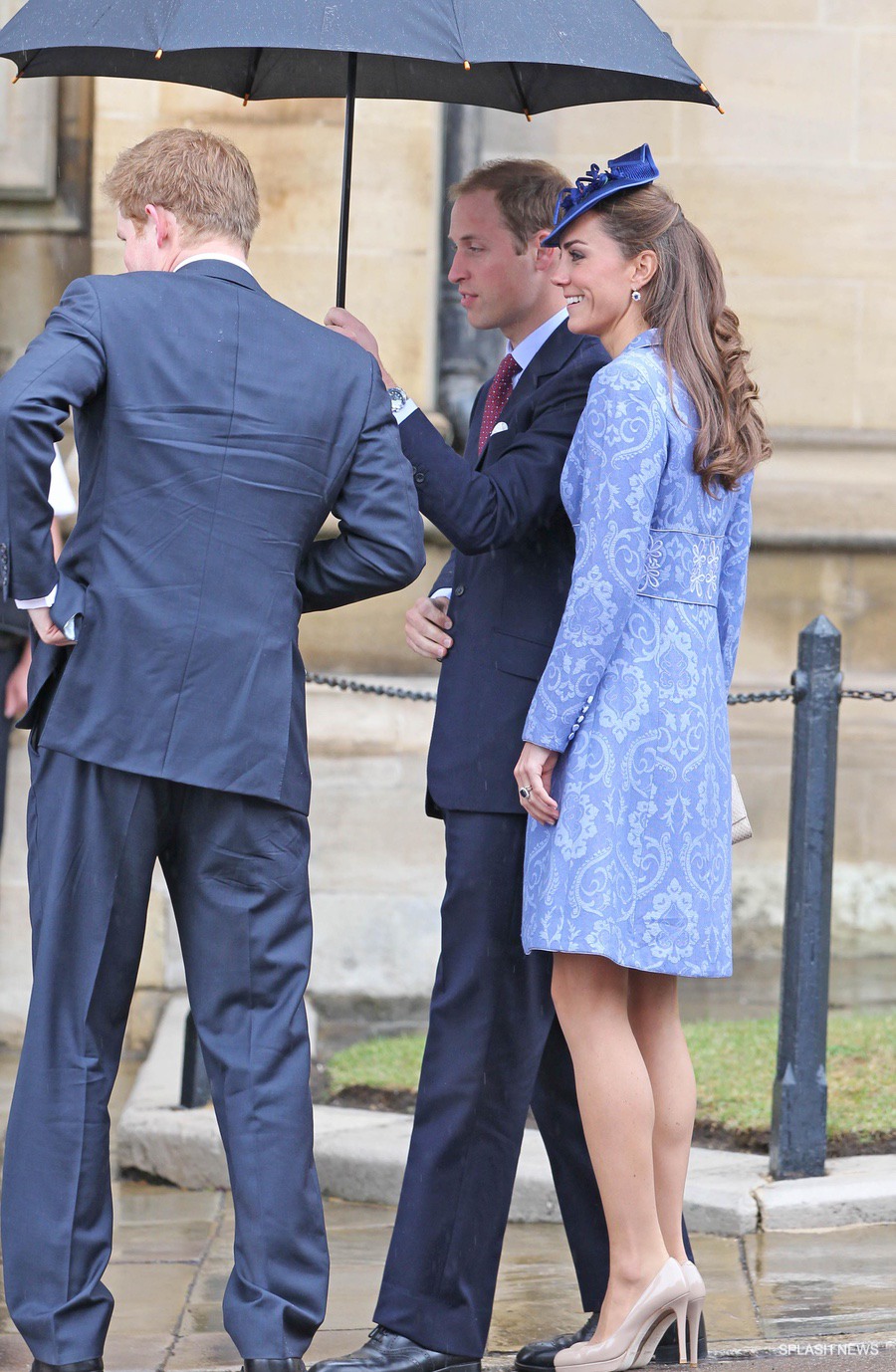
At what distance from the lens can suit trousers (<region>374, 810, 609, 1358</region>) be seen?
316 centimetres

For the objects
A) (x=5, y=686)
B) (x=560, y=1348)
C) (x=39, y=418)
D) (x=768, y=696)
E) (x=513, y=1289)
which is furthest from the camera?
(x=5, y=686)

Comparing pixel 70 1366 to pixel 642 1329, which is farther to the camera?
pixel 642 1329

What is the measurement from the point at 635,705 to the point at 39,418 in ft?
3.39

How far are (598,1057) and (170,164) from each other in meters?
1.59

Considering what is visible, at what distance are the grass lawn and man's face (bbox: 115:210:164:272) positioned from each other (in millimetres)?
2669

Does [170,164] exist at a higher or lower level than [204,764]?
higher

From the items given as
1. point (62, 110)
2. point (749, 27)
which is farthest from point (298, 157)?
point (749, 27)

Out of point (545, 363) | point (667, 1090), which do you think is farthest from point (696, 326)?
point (667, 1090)

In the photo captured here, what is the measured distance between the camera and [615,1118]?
10.2ft

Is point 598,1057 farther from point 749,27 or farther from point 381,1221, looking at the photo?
point 749,27

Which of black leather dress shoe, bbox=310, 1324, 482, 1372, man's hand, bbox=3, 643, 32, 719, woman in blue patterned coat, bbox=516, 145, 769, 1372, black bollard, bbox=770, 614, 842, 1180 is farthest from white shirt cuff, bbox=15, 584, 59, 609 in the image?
man's hand, bbox=3, 643, 32, 719

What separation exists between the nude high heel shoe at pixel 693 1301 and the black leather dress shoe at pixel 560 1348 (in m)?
0.05

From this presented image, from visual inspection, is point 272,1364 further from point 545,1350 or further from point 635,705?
point 635,705

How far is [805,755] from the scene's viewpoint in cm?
450
